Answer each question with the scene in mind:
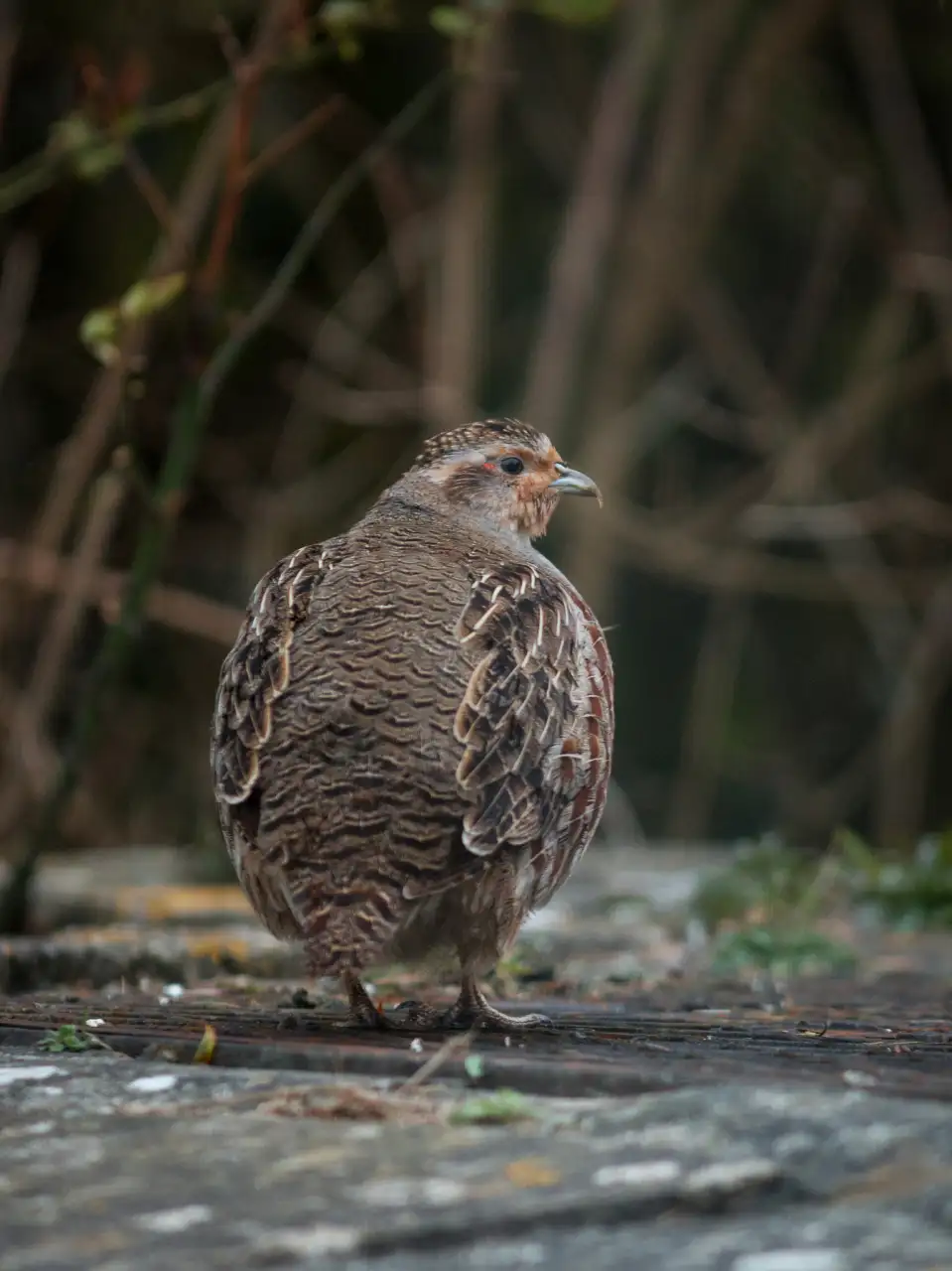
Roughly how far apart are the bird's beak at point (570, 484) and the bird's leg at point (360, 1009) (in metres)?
1.76

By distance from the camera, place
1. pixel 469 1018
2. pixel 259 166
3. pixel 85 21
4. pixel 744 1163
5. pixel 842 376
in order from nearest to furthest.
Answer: pixel 744 1163 < pixel 469 1018 < pixel 259 166 < pixel 85 21 < pixel 842 376

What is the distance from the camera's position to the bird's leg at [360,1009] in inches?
149

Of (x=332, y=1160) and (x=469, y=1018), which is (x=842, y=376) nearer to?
(x=469, y=1018)

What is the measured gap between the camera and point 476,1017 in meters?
3.96

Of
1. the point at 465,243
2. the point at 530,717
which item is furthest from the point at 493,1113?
the point at 465,243

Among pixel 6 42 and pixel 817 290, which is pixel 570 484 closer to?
pixel 6 42

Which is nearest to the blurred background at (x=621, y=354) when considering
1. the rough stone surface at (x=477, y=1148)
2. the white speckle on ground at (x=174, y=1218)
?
the rough stone surface at (x=477, y=1148)

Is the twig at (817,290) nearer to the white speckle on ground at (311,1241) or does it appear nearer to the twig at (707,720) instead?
the twig at (707,720)

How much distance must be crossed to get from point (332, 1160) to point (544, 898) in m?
1.67

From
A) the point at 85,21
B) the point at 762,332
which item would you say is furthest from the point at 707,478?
the point at 85,21

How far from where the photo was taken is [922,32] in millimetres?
11164

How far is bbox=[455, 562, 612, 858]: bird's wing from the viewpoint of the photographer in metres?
3.69

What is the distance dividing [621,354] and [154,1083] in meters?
8.65

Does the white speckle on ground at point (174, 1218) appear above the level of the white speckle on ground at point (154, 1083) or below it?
below
